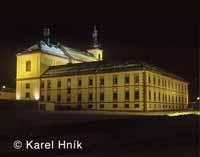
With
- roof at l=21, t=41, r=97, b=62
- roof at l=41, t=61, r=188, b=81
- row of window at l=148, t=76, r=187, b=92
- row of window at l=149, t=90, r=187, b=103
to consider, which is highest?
roof at l=21, t=41, r=97, b=62

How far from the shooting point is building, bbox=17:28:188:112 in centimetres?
6172

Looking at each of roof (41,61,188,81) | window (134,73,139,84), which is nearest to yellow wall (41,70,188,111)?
window (134,73,139,84)

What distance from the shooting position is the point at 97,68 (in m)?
68.2

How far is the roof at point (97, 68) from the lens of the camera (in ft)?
206

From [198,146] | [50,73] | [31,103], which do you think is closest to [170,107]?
[50,73]

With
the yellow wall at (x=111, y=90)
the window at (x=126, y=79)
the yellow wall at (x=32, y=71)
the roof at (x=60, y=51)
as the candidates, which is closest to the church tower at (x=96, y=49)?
the roof at (x=60, y=51)

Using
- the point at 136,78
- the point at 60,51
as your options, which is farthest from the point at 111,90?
the point at 60,51

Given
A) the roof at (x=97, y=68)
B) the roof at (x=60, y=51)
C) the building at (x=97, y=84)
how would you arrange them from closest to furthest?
the building at (x=97, y=84) < the roof at (x=97, y=68) < the roof at (x=60, y=51)

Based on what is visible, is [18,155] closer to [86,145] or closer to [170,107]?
[86,145]

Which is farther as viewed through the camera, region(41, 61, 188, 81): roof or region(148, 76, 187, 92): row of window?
region(148, 76, 187, 92): row of window

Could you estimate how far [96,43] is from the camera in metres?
109

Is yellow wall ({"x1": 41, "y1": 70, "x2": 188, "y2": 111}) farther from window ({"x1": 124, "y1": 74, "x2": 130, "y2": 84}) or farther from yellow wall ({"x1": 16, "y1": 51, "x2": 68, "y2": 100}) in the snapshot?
yellow wall ({"x1": 16, "y1": 51, "x2": 68, "y2": 100})

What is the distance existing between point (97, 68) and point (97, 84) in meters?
4.18

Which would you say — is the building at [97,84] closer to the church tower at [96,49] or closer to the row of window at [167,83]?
the row of window at [167,83]
